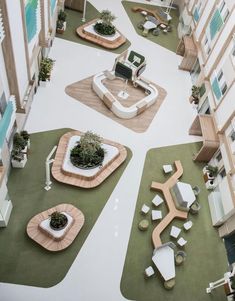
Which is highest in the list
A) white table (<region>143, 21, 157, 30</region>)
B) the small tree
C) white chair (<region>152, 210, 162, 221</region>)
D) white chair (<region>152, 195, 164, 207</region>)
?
the small tree

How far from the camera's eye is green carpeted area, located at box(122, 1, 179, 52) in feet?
80.7

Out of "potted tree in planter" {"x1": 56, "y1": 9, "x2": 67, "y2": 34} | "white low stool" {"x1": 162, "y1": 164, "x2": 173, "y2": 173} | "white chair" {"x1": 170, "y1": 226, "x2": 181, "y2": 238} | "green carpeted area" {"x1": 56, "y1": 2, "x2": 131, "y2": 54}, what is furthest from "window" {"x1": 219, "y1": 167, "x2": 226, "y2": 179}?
"potted tree in planter" {"x1": 56, "y1": 9, "x2": 67, "y2": 34}

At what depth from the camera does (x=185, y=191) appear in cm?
1591

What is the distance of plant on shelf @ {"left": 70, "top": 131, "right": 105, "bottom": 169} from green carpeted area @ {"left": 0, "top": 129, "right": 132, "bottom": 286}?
1.09 metres

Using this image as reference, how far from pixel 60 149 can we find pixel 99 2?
1545 cm

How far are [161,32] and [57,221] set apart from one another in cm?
1780

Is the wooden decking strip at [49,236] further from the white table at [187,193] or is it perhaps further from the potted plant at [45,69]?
the potted plant at [45,69]

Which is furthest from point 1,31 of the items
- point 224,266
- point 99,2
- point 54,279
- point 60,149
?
point 99,2

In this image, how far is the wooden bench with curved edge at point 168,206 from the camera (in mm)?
14664

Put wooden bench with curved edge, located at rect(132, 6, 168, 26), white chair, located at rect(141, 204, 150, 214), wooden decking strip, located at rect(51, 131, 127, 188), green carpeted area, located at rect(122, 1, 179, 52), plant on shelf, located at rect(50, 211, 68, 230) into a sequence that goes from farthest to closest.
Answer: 1. wooden bench with curved edge, located at rect(132, 6, 168, 26)
2. green carpeted area, located at rect(122, 1, 179, 52)
3. wooden decking strip, located at rect(51, 131, 127, 188)
4. white chair, located at rect(141, 204, 150, 214)
5. plant on shelf, located at rect(50, 211, 68, 230)

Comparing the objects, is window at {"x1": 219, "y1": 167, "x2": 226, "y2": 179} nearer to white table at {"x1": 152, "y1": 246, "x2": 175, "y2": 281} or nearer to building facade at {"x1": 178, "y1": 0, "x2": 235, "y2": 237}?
building facade at {"x1": 178, "y1": 0, "x2": 235, "y2": 237}

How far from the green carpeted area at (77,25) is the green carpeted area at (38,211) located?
27.0 ft

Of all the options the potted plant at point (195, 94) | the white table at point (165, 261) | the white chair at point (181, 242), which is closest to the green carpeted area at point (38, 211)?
the white table at point (165, 261)

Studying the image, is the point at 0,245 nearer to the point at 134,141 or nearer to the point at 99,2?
the point at 134,141
